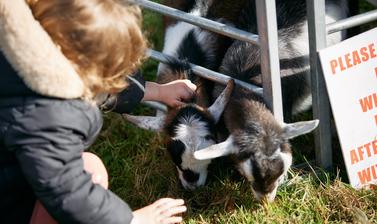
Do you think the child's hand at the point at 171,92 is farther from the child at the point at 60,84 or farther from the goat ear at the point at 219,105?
the child at the point at 60,84

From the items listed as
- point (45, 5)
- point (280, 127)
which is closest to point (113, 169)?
point (280, 127)

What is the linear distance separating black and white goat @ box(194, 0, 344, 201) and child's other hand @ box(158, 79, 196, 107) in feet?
0.85

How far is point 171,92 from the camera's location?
12.9 feet

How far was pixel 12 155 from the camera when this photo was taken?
8.70 ft

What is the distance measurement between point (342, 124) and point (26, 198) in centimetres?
168

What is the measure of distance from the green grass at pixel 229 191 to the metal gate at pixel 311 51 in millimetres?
219

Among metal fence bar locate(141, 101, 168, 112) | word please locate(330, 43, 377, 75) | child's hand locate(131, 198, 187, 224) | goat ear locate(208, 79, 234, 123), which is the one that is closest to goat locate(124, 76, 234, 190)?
goat ear locate(208, 79, 234, 123)

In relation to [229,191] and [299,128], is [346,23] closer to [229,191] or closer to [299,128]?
[299,128]

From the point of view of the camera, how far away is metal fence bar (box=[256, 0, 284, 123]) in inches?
131

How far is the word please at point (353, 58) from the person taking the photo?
348 centimetres

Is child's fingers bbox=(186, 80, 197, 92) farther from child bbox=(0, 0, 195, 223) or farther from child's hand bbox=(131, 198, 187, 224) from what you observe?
child bbox=(0, 0, 195, 223)

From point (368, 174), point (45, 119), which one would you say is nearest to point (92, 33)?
point (45, 119)

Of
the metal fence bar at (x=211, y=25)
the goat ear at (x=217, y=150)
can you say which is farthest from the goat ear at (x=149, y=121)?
the metal fence bar at (x=211, y=25)

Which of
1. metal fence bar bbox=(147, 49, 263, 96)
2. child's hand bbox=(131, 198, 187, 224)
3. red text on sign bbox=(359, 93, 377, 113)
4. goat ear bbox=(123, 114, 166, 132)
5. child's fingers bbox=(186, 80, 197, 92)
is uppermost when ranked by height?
red text on sign bbox=(359, 93, 377, 113)
